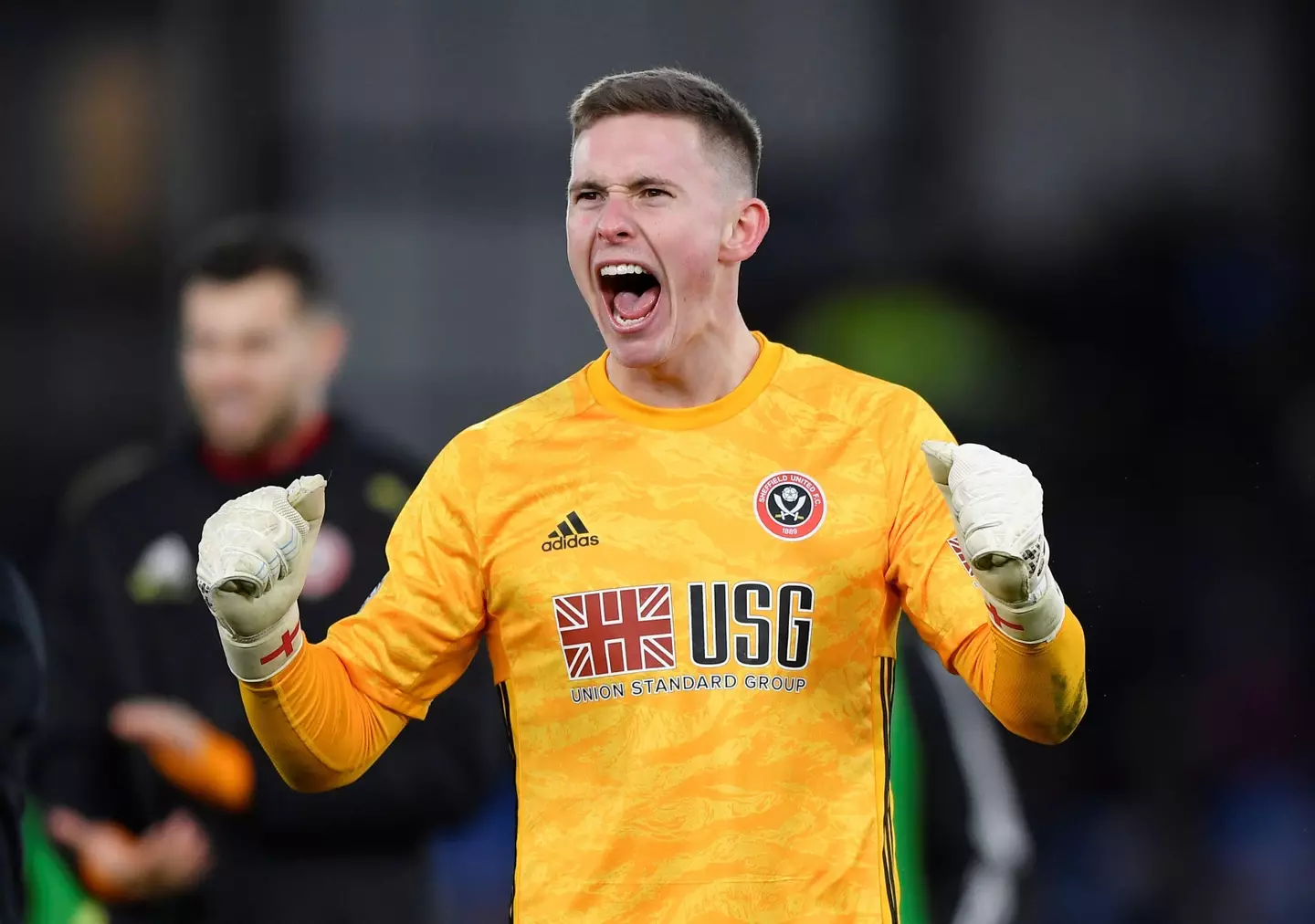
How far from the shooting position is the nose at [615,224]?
281 centimetres

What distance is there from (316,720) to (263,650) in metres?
0.15

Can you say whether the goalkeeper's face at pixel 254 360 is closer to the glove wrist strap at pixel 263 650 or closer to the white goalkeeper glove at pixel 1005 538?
the glove wrist strap at pixel 263 650

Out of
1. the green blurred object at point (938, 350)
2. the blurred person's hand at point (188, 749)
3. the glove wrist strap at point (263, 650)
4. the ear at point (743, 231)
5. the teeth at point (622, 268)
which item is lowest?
the blurred person's hand at point (188, 749)

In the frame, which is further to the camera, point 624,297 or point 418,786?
point 418,786

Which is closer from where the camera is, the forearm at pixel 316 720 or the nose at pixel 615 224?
the forearm at pixel 316 720

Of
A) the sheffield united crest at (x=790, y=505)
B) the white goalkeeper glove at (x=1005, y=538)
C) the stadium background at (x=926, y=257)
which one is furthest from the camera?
the stadium background at (x=926, y=257)

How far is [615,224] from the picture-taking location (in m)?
2.81

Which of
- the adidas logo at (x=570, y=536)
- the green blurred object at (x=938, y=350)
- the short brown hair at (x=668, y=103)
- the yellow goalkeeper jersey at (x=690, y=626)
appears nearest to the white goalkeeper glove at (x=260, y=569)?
the yellow goalkeeper jersey at (x=690, y=626)

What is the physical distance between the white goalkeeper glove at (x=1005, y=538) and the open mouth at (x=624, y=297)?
633 millimetres

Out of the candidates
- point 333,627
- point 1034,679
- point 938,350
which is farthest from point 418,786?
point 938,350

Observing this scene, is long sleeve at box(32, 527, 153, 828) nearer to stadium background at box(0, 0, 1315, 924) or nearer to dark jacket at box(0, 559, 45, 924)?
dark jacket at box(0, 559, 45, 924)

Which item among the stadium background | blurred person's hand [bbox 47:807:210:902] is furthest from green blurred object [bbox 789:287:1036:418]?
blurred person's hand [bbox 47:807:210:902]

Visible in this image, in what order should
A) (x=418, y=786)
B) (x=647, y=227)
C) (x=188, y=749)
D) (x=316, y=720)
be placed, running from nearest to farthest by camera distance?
(x=316, y=720) → (x=647, y=227) → (x=418, y=786) → (x=188, y=749)

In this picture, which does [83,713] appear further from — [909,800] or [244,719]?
[909,800]
